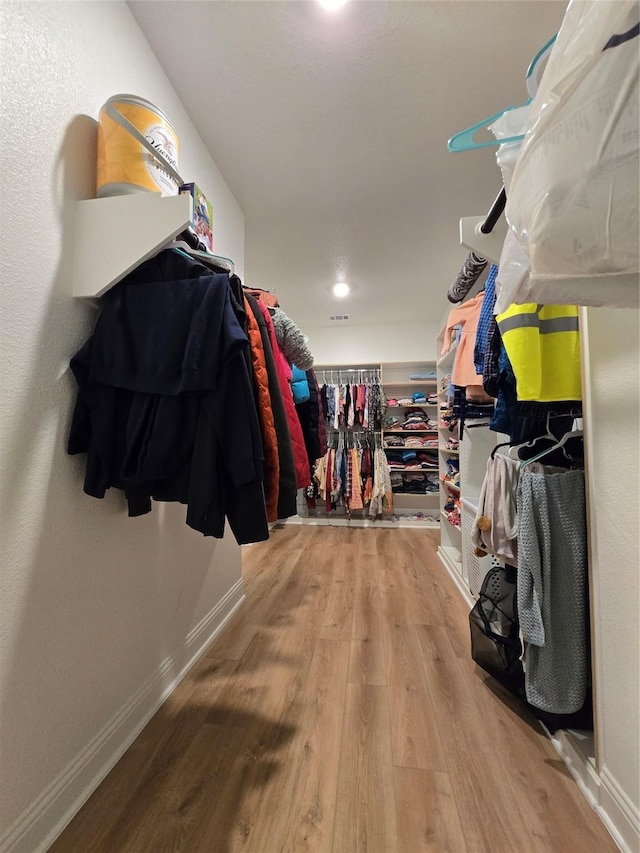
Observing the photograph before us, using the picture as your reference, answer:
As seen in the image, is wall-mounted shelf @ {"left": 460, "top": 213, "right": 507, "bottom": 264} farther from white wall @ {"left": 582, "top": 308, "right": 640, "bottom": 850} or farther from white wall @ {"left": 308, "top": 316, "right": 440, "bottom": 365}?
white wall @ {"left": 308, "top": 316, "right": 440, "bottom": 365}

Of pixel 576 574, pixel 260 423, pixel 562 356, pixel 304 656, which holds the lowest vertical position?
pixel 304 656

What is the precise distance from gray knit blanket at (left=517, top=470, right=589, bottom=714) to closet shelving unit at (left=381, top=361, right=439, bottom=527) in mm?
2596

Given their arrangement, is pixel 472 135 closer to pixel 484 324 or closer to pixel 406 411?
pixel 484 324

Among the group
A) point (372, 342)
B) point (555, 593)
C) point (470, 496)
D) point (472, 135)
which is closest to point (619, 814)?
point (555, 593)

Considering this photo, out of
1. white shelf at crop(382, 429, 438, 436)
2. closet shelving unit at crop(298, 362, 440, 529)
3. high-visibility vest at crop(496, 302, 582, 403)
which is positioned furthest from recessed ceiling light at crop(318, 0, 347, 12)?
white shelf at crop(382, 429, 438, 436)

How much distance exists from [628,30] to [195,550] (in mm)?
1774

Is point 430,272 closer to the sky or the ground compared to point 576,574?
closer to the sky

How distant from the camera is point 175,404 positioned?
31.0 inches

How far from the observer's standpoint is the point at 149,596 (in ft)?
3.71

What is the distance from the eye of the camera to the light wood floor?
781mm

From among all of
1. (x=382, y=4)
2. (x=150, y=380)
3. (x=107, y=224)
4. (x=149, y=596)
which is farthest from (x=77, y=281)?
(x=382, y=4)

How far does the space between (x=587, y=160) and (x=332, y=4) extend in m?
1.22

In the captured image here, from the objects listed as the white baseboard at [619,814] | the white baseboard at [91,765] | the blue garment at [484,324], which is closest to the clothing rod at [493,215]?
the blue garment at [484,324]

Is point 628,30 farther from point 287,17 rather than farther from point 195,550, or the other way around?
point 195,550
